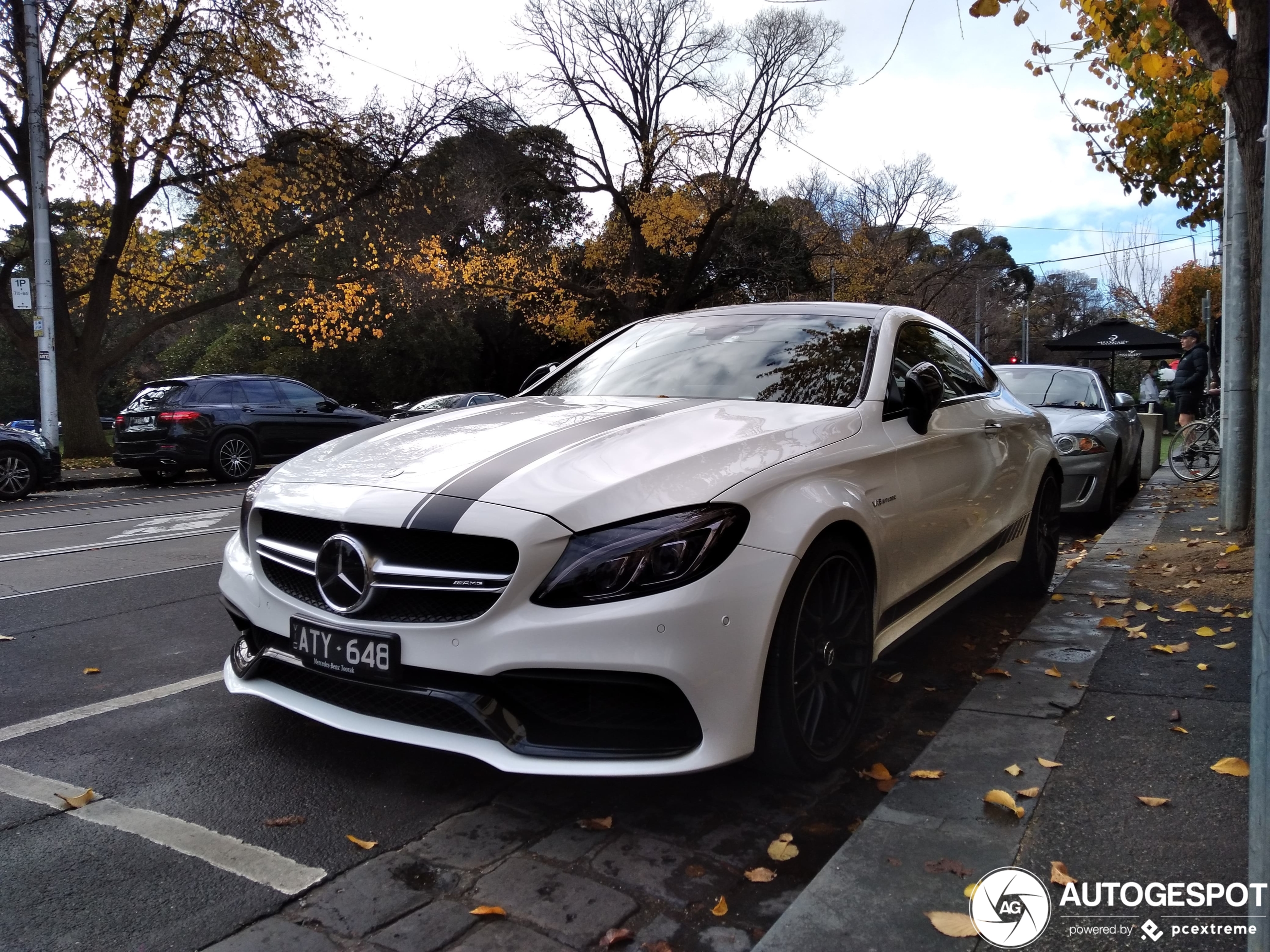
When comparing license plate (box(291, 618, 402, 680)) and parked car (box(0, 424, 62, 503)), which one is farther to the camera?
parked car (box(0, 424, 62, 503))

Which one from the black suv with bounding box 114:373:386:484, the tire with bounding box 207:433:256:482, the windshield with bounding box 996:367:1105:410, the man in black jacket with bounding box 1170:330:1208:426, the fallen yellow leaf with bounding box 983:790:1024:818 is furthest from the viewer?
the tire with bounding box 207:433:256:482

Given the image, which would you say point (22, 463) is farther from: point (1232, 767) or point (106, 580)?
point (1232, 767)

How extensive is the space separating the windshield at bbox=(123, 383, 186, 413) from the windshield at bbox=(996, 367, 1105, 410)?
11490mm

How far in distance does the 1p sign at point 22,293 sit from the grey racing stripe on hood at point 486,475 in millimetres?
15704

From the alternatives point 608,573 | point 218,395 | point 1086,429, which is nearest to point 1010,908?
point 608,573

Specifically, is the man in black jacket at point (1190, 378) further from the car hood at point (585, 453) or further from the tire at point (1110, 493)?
the car hood at point (585, 453)

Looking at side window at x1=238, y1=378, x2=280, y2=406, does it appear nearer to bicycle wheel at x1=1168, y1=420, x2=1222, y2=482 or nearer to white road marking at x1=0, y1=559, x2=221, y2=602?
white road marking at x1=0, y1=559, x2=221, y2=602

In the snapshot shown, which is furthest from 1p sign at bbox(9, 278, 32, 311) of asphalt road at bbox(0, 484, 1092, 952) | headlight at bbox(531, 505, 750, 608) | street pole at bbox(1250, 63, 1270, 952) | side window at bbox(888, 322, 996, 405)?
street pole at bbox(1250, 63, 1270, 952)

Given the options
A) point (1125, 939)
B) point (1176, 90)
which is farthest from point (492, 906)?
point (1176, 90)

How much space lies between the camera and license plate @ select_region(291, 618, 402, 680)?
2.71 meters

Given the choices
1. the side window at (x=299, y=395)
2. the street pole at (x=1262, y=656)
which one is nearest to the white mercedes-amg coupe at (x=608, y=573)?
the street pole at (x=1262, y=656)

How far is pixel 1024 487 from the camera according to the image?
511 cm

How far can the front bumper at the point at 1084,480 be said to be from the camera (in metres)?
8.32

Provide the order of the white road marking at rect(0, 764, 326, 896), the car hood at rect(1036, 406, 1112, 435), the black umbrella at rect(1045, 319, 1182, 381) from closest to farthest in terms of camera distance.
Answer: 1. the white road marking at rect(0, 764, 326, 896)
2. the car hood at rect(1036, 406, 1112, 435)
3. the black umbrella at rect(1045, 319, 1182, 381)
